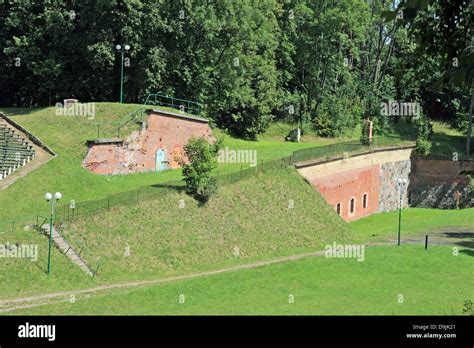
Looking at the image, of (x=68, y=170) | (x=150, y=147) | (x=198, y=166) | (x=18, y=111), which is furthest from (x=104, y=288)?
(x=18, y=111)

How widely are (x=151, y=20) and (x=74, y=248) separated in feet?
75.8

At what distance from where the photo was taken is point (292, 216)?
139 feet

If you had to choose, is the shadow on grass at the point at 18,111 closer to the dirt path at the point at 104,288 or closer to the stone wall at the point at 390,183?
the dirt path at the point at 104,288

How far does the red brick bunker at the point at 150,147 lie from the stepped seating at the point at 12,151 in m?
3.40

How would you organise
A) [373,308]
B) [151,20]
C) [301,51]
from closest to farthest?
[373,308]
[151,20]
[301,51]

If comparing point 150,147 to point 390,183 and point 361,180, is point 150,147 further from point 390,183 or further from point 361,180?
point 390,183

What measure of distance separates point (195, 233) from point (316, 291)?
8.35 m

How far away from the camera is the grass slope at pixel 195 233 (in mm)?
29438

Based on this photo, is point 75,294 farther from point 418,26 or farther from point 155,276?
point 418,26

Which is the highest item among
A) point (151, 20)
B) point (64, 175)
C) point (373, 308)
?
point (151, 20)

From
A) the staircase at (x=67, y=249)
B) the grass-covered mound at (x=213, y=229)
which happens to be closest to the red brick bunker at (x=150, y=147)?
the grass-covered mound at (x=213, y=229)

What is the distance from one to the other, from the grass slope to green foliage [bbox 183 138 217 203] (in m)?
0.86

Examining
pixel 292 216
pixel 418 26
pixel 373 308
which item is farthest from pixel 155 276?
pixel 418 26

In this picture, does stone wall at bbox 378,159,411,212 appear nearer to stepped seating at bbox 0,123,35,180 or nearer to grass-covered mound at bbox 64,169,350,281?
grass-covered mound at bbox 64,169,350,281
